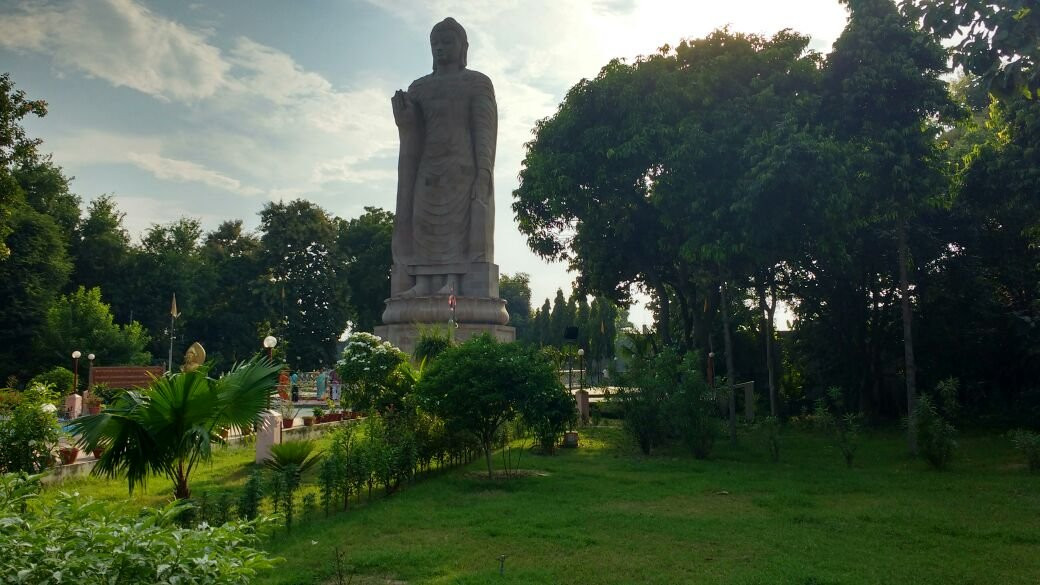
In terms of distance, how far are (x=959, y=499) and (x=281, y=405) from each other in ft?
34.5

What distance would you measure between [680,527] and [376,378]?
557cm

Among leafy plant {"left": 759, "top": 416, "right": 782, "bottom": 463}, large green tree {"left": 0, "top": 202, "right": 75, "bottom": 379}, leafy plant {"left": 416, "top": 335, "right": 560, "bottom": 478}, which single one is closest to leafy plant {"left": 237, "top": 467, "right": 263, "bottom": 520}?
leafy plant {"left": 416, "top": 335, "right": 560, "bottom": 478}

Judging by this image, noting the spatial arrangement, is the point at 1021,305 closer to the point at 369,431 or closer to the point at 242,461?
the point at 369,431

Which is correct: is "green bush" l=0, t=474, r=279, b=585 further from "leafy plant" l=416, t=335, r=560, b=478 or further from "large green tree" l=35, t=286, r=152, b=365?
"large green tree" l=35, t=286, r=152, b=365

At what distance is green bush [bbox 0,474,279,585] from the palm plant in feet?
8.09

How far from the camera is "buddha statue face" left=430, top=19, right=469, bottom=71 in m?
18.6

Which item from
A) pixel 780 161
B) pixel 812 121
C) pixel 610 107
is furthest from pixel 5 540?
pixel 610 107

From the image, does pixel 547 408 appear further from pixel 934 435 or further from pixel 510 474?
pixel 934 435

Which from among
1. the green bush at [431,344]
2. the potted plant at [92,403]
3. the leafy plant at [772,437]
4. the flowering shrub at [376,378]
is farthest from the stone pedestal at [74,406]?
the leafy plant at [772,437]

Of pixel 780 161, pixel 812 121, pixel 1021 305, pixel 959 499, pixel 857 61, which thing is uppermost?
pixel 857 61

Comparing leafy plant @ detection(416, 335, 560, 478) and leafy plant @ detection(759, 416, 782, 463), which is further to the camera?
leafy plant @ detection(759, 416, 782, 463)

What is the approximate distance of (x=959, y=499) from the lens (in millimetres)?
8273

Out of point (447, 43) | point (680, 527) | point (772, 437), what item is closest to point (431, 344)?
point (772, 437)

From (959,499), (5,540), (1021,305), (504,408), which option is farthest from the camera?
(1021,305)
